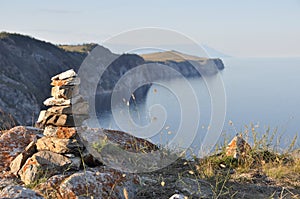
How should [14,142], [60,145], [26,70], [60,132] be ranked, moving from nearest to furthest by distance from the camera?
[60,145]
[60,132]
[14,142]
[26,70]

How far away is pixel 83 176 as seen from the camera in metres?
4.58

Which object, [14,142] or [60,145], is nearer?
[60,145]

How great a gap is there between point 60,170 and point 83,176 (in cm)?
72

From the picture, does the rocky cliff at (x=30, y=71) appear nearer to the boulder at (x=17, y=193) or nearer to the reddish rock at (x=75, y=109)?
the reddish rock at (x=75, y=109)

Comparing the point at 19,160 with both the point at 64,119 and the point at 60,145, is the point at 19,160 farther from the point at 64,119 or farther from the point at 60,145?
the point at 64,119

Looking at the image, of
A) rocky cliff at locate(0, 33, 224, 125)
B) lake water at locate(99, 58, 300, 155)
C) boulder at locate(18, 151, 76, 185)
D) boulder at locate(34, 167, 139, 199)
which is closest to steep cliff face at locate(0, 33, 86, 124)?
rocky cliff at locate(0, 33, 224, 125)

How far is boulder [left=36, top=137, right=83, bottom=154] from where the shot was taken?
5.41m

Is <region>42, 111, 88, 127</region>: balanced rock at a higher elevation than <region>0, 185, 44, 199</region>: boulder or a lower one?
higher

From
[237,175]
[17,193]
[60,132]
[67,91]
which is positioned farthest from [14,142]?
→ [237,175]

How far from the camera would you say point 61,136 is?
224 inches

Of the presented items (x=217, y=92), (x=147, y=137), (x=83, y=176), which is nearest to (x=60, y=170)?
(x=83, y=176)

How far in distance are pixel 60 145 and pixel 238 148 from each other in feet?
11.9

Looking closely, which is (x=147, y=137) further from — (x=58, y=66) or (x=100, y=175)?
(x=58, y=66)

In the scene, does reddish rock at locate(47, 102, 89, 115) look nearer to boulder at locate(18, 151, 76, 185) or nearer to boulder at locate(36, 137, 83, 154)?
boulder at locate(36, 137, 83, 154)
